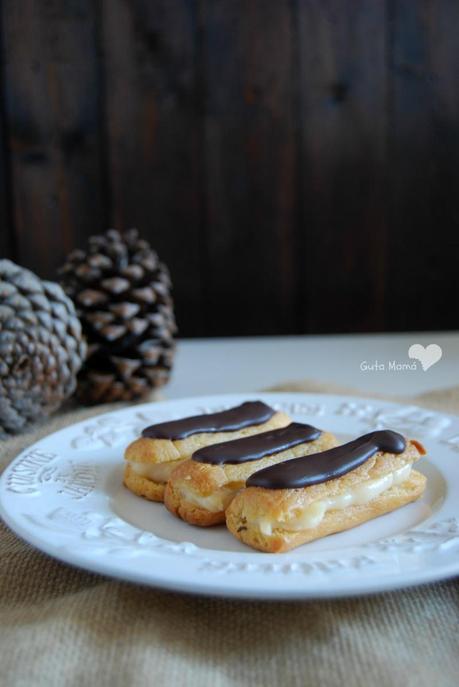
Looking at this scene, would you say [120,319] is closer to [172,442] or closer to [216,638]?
[172,442]

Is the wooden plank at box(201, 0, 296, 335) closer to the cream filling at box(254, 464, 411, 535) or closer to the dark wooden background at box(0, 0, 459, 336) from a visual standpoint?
the dark wooden background at box(0, 0, 459, 336)

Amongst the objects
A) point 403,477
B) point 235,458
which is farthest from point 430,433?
point 235,458

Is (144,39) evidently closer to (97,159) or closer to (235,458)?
(97,159)

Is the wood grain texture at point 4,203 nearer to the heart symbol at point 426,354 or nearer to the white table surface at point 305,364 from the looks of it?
the white table surface at point 305,364

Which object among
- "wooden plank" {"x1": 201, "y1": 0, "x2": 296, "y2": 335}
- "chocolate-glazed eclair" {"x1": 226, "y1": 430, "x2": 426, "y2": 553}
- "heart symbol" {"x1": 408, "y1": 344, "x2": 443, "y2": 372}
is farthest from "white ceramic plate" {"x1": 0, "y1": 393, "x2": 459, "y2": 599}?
"wooden plank" {"x1": 201, "y1": 0, "x2": 296, "y2": 335}

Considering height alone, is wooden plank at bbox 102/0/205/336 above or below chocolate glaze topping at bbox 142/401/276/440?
above
